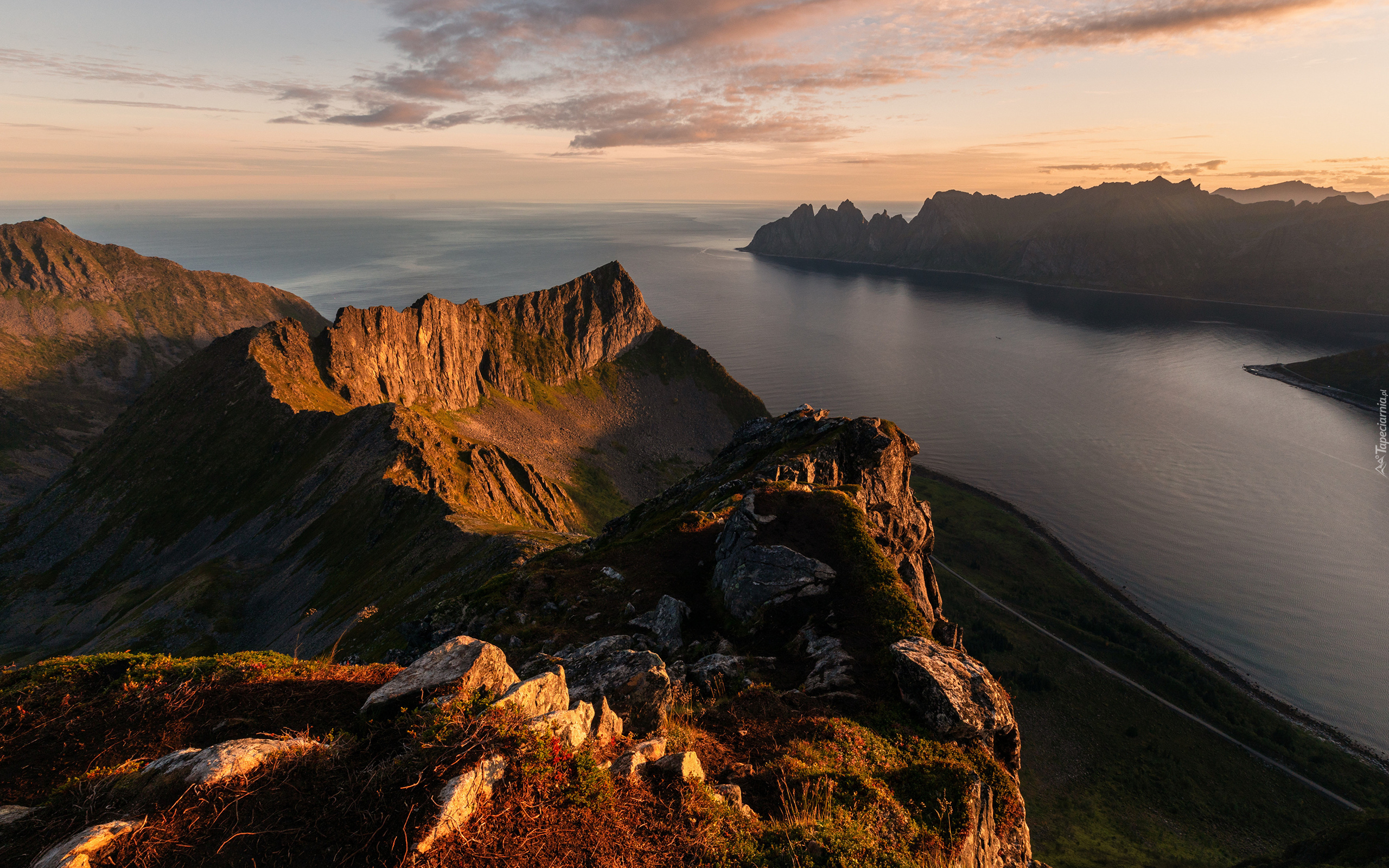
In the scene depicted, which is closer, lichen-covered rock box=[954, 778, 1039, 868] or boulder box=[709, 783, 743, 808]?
boulder box=[709, 783, 743, 808]

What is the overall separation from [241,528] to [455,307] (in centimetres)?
8829

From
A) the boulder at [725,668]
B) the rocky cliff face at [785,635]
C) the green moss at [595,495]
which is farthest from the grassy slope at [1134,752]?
the green moss at [595,495]

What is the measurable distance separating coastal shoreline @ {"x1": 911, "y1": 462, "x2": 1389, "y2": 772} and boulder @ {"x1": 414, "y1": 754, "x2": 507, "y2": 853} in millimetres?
120615

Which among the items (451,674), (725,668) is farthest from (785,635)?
(451,674)

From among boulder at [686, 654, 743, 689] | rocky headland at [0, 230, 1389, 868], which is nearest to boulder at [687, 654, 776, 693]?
boulder at [686, 654, 743, 689]

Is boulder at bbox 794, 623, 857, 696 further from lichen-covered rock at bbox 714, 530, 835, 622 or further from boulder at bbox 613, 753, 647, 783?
boulder at bbox 613, 753, 647, 783

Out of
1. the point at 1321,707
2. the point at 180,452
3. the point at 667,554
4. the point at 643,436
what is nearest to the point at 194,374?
the point at 180,452

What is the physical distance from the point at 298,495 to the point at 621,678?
94.3m

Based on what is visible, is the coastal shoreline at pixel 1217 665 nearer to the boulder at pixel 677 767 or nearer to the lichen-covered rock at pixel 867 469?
the lichen-covered rock at pixel 867 469

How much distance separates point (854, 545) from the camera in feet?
92.5

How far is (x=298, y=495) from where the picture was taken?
9125 cm

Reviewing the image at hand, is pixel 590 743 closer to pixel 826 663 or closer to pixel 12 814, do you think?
pixel 12 814

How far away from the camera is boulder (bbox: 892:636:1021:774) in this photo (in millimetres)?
18250

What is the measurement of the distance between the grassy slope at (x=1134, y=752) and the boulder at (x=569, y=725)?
71088mm
